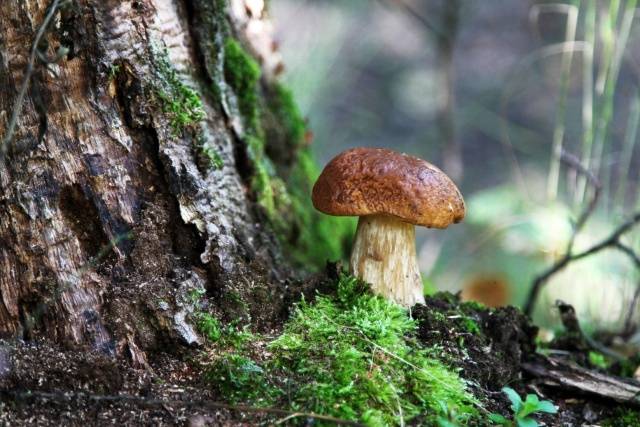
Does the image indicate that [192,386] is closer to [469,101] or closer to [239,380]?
[239,380]

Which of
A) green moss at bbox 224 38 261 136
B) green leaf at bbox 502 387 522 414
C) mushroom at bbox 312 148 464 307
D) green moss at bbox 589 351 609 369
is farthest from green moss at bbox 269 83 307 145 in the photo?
green leaf at bbox 502 387 522 414

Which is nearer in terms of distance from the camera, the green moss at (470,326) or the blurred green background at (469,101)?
the green moss at (470,326)

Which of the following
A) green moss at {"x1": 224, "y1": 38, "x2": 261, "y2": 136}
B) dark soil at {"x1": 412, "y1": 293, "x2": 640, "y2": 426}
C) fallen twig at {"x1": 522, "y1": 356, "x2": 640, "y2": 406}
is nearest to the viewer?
dark soil at {"x1": 412, "y1": 293, "x2": 640, "y2": 426}

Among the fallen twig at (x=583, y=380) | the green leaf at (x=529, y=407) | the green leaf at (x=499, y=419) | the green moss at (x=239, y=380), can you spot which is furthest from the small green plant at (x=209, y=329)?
the fallen twig at (x=583, y=380)

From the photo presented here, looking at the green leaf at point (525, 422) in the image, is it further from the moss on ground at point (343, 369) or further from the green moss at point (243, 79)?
the green moss at point (243, 79)

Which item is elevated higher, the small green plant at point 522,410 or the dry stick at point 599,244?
the dry stick at point 599,244

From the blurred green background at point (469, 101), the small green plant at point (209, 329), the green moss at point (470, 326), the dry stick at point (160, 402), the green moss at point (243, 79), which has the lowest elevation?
the dry stick at point (160, 402)

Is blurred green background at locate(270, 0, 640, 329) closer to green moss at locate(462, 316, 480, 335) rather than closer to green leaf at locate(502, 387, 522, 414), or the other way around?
green moss at locate(462, 316, 480, 335)
